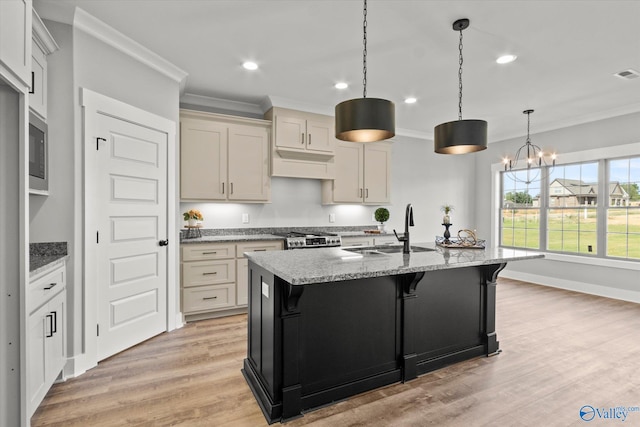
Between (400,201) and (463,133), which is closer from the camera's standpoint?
(463,133)

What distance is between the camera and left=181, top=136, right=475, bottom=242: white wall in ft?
Result: 15.5

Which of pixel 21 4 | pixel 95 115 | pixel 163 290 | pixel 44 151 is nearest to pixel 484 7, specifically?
pixel 21 4

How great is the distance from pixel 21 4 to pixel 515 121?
237 inches

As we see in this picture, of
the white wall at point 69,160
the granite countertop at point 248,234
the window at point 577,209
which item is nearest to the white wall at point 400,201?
the granite countertop at point 248,234

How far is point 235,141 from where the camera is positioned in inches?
167

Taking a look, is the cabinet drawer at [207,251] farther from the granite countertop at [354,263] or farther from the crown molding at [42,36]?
the crown molding at [42,36]

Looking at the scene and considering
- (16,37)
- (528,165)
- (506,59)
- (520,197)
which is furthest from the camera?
(520,197)

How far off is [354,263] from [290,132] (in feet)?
9.44

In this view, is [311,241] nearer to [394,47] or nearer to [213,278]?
[213,278]

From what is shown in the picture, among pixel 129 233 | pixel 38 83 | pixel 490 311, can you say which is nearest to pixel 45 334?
pixel 129 233

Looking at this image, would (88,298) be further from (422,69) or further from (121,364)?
(422,69)

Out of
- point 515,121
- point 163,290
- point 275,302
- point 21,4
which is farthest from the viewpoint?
point 515,121

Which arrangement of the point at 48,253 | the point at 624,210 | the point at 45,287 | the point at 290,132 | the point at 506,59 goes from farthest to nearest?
the point at 624,210 → the point at 290,132 → the point at 506,59 → the point at 48,253 → the point at 45,287

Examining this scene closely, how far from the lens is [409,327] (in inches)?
97.3
